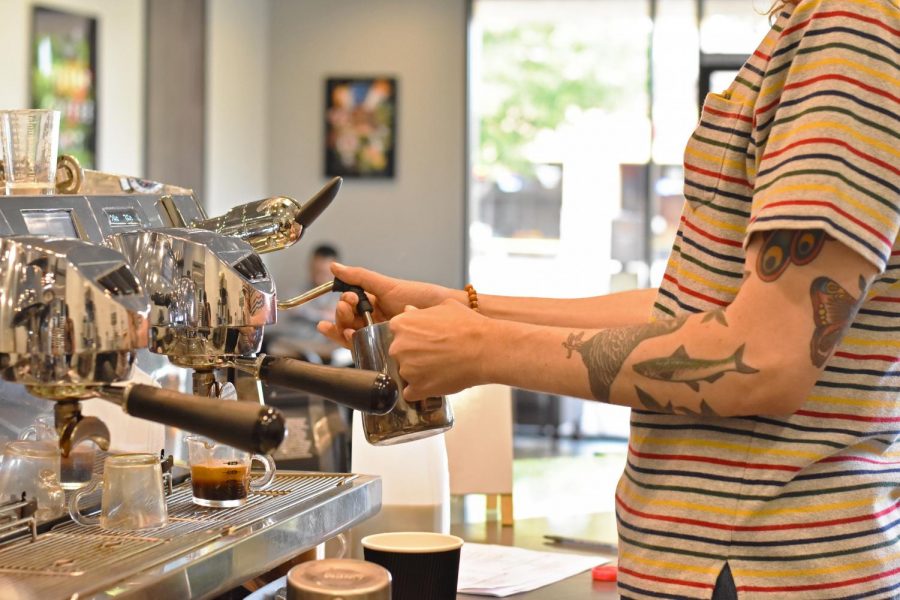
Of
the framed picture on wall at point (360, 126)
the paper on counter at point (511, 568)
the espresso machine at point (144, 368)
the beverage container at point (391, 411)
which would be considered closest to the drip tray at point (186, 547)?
the espresso machine at point (144, 368)

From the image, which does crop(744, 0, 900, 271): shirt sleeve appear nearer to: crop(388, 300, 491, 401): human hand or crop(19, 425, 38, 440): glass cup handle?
crop(388, 300, 491, 401): human hand

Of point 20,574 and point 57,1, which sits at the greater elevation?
point 57,1

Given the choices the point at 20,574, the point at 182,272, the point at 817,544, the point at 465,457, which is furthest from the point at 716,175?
the point at 465,457

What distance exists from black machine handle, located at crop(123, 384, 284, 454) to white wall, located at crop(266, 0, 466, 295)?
22.2ft

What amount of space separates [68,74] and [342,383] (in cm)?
517

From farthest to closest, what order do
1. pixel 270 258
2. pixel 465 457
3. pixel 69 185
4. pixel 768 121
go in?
pixel 270 258 < pixel 465 457 < pixel 69 185 < pixel 768 121

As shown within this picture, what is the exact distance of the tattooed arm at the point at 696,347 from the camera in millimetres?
865

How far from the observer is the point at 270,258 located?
779 cm

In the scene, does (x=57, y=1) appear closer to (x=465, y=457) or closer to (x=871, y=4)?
(x=465, y=457)

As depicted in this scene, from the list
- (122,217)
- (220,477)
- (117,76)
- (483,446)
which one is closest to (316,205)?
(122,217)

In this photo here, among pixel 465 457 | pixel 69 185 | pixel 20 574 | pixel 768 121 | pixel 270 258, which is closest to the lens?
pixel 20 574

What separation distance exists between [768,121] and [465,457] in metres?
1.23

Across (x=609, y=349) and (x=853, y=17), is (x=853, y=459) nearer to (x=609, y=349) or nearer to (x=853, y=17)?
(x=609, y=349)

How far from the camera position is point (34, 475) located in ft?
3.36
